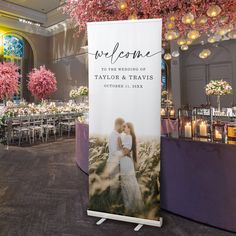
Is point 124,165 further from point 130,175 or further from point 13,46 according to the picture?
point 13,46

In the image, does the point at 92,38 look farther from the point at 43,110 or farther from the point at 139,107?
the point at 43,110

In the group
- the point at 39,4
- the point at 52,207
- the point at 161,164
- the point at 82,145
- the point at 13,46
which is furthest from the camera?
the point at 13,46

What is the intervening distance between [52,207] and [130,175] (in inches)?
50.7

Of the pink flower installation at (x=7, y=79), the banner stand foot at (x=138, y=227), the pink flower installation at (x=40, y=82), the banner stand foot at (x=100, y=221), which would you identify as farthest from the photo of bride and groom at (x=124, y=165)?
the pink flower installation at (x=40, y=82)

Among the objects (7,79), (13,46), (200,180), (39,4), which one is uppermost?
(39,4)

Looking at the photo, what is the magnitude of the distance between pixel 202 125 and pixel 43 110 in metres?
7.13

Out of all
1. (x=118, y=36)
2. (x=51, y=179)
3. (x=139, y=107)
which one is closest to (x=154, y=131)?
(x=139, y=107)

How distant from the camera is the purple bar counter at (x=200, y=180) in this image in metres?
2.65

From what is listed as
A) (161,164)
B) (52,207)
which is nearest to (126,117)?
(161,164)

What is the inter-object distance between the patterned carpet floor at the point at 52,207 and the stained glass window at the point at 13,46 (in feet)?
38.0

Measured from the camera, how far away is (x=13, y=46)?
51.2 feet

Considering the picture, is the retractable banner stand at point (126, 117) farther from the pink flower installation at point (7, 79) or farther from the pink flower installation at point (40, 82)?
the pink flower installation at point (40, 82)

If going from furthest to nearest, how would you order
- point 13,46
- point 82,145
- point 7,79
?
point 13,46
point 7,79
point 82,145

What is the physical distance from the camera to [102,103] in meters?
2.85
